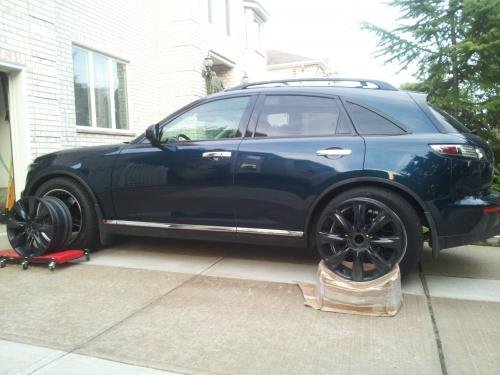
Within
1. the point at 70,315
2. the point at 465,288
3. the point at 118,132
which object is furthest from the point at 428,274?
the point at 118,132

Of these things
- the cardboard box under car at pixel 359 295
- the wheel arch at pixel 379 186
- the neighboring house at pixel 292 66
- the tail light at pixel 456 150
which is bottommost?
the cardboard box under car at pixel 359 295

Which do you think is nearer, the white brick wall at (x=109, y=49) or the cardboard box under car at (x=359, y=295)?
the cardboard box under car at (x=359, y=295)

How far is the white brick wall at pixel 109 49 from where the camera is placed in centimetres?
672

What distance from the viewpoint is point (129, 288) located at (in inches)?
152

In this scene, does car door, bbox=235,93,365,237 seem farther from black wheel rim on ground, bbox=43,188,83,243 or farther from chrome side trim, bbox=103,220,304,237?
black wheel rim on ground, bbox=43,188,83,243

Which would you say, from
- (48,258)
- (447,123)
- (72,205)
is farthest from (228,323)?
(72,205)

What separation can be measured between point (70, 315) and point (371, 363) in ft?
7.01

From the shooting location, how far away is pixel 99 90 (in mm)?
8984

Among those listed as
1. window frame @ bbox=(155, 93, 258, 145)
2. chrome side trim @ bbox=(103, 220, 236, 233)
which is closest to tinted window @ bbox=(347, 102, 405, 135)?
window frame @ bbox=(155, 93, 258, 145)

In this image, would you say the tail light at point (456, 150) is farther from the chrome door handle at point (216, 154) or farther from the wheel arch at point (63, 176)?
the wheel arch at point (63, 176)

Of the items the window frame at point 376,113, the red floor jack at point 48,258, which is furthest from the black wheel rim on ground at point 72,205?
the window frame at point 376,113

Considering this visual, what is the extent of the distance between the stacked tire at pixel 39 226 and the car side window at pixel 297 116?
215 cm

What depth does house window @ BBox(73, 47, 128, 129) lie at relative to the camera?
8.37 m

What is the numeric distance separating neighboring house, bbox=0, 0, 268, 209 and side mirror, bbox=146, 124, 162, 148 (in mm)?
3194
